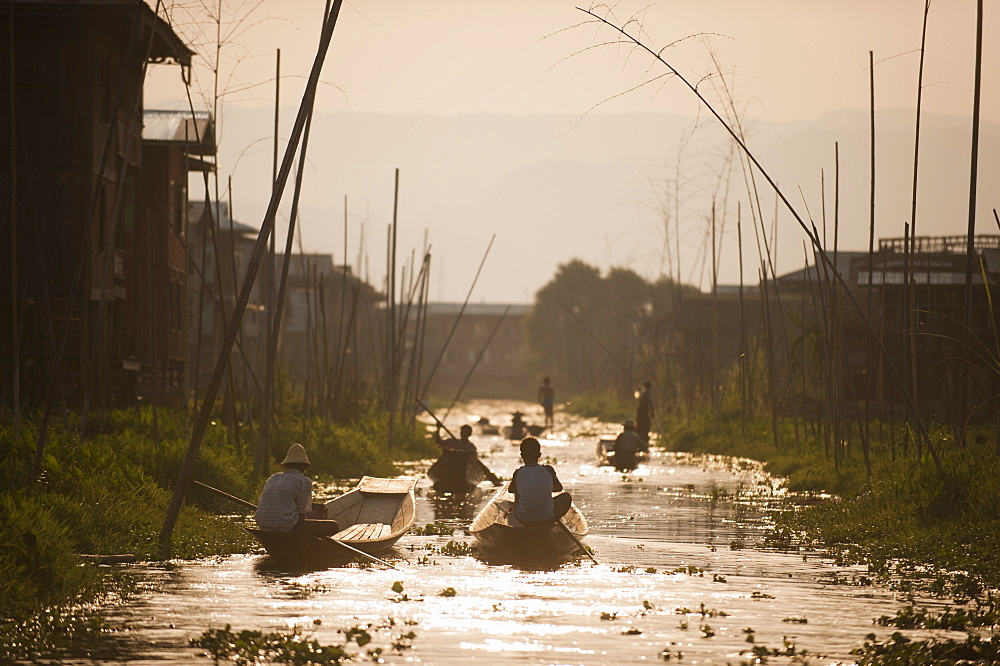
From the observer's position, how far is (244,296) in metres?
12.4

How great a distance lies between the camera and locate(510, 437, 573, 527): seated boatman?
1310 centimetres

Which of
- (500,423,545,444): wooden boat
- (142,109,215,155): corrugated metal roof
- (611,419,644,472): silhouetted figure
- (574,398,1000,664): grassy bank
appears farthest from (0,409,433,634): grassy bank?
(500,423,545,444): wooden boat

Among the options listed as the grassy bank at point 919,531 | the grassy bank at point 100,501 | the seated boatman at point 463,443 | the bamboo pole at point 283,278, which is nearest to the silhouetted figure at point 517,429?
the seated boatman at point 463,443

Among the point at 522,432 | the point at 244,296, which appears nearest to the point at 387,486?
the point at 244,296

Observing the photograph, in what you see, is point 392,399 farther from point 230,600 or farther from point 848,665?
point 848,665

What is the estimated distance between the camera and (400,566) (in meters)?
12.6

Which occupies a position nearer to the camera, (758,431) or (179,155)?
(758,431)

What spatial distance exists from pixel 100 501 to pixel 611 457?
54.1 ft

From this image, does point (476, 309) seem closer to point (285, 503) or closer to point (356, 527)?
point (356, 527)

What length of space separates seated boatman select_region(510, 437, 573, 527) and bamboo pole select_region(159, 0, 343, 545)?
345 centimetres

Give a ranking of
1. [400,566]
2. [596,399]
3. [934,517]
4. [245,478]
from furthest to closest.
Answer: [596,399] < [245,478] < [934,517] < [400,566]

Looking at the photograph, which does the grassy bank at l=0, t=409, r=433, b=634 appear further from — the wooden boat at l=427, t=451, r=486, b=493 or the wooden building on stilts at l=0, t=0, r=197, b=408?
the wooden boat at l=427, t=451, r=486, b=493

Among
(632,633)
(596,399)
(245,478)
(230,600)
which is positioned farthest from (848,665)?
(596,399)

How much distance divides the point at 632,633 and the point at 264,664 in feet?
9.36
